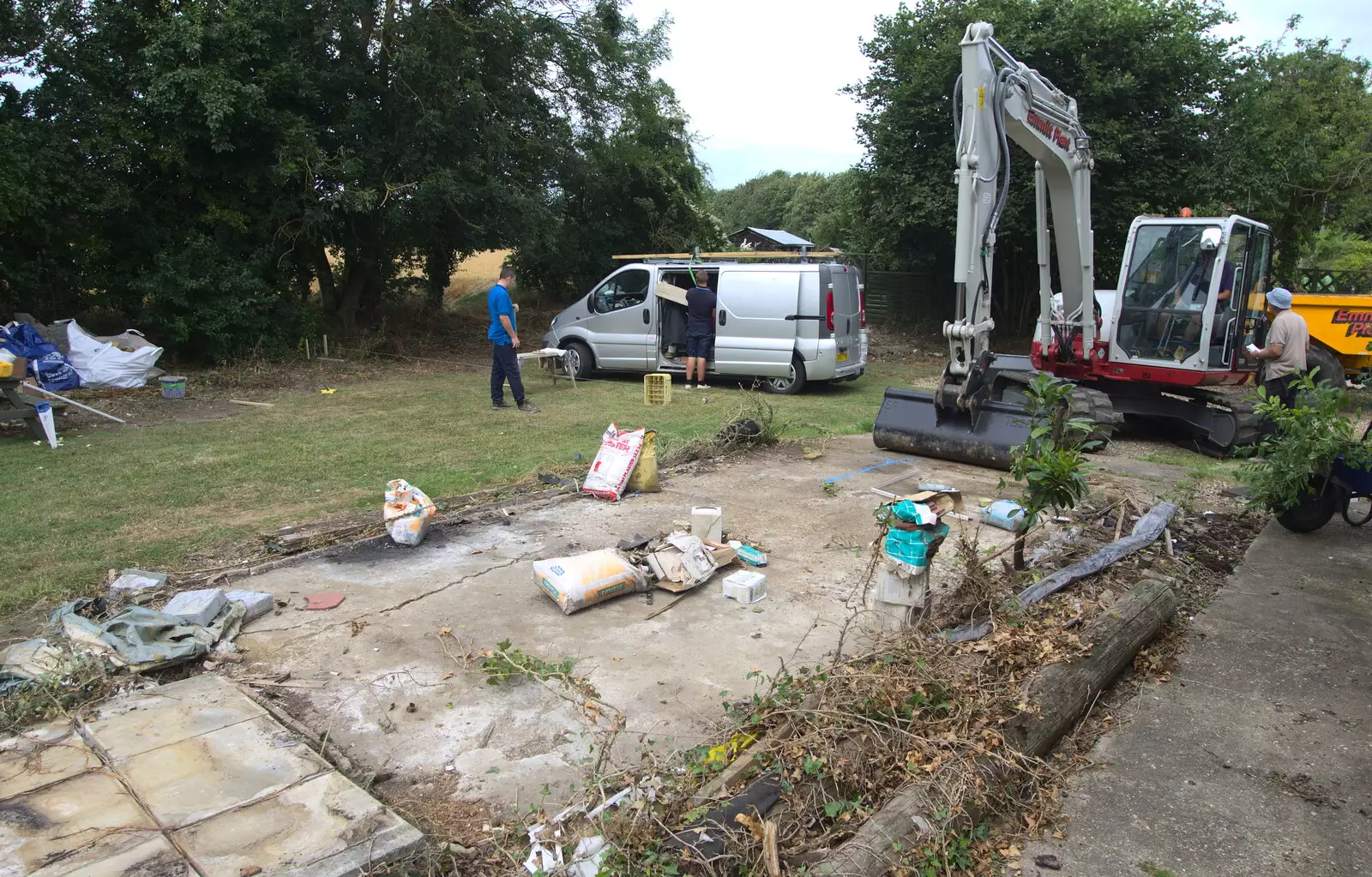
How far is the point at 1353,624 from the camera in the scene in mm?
4875

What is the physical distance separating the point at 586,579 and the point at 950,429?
487cm

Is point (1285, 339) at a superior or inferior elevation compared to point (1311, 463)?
superior

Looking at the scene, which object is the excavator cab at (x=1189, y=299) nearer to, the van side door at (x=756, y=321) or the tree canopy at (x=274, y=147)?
the van side door at (x=756, y=321)

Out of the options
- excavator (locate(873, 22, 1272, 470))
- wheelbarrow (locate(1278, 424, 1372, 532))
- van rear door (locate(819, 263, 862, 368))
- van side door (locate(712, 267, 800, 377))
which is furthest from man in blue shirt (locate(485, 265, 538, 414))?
wheelbarrow (locate(1278, 424, 1372, 532))

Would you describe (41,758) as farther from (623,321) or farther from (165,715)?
(623,321)

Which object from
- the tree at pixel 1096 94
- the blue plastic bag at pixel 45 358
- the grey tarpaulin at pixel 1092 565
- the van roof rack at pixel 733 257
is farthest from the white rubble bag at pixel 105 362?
the tree at pixel 1096 94

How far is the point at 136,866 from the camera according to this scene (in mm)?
2574

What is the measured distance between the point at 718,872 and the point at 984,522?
4372 mm

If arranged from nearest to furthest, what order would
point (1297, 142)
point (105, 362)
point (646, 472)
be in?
point (646, 472) < point (105, 362) < point (1297, 142)

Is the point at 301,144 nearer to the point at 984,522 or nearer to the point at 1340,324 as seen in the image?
the point at 984,522

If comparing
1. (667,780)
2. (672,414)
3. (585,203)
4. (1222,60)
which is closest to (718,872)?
(667,780)

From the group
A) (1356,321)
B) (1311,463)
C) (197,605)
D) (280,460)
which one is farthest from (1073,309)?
(197,605)

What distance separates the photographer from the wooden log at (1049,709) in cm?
257

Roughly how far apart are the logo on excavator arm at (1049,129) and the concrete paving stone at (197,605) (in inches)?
300
